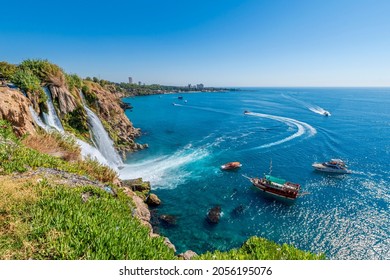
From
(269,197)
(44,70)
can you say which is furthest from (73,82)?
(269,197)

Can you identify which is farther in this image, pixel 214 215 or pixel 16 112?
pixel 214 215

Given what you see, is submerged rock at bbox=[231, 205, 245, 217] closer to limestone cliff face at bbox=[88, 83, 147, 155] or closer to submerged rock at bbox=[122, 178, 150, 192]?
submerged rock at bbox=[122, 178, 150, 192]

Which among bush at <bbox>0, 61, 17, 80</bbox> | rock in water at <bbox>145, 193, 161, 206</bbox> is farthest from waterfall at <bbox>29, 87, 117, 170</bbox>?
rock in water at <bbox>145, 193, 161, 206</bbox>

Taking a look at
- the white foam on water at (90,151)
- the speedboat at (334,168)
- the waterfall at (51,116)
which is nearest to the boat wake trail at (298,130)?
the speedboat at (334,168)

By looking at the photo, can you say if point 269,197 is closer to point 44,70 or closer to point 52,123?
point 52,123

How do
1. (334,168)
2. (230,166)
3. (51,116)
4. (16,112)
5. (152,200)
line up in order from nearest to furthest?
(16,112) → (152,200) → (51,116) → (334,168) → (230,166)
